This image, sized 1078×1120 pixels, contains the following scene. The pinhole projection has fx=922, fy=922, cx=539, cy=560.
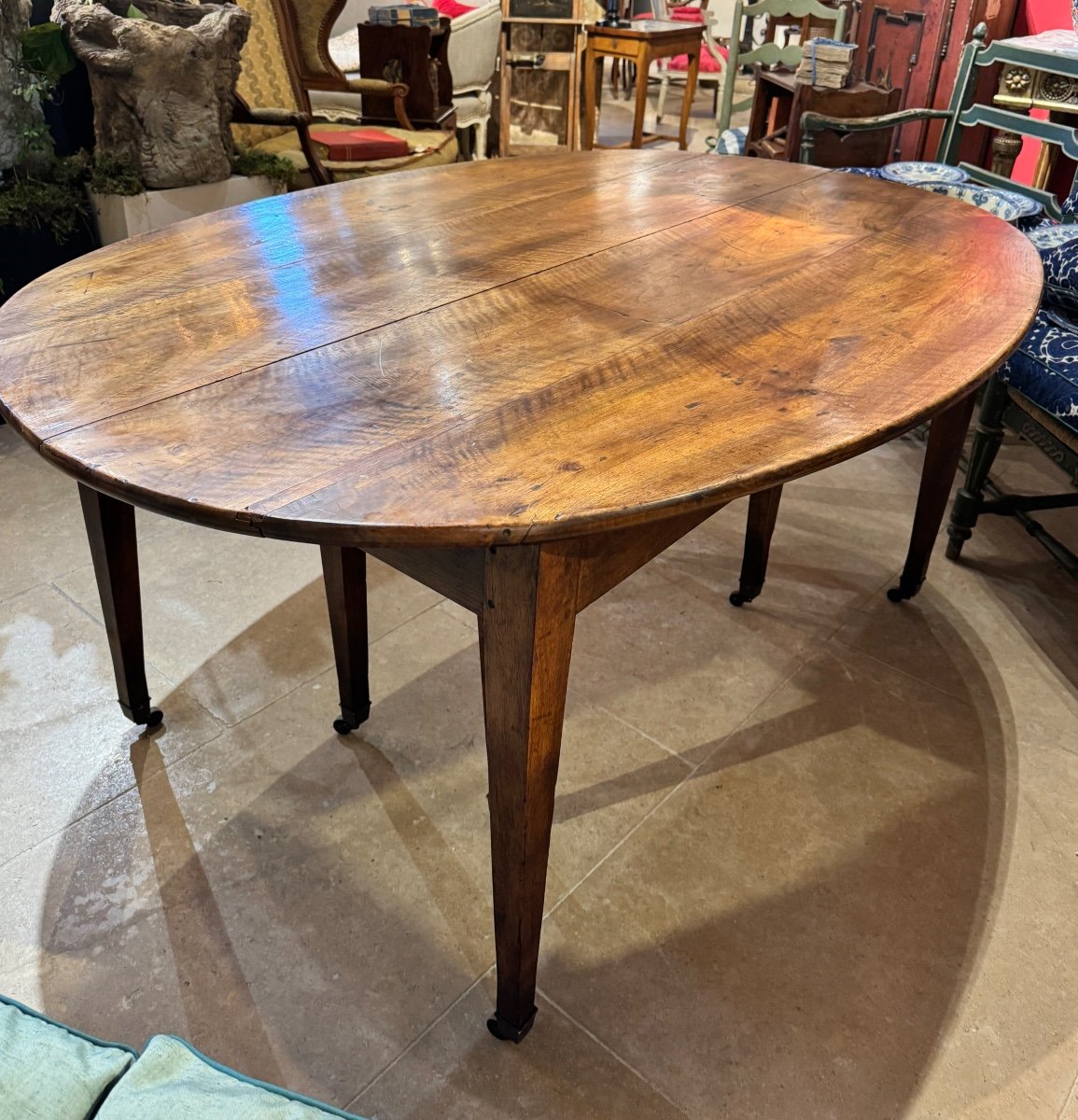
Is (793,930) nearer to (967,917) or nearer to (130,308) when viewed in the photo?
(967,917)

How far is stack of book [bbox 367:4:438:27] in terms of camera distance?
3866mm

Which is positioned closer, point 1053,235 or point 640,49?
point 1053,235

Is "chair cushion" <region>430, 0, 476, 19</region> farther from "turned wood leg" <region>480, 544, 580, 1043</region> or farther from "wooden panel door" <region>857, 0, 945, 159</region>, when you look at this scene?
"turned wood leg" <region>480, 544, 580, 1043</region>

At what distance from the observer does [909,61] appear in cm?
416

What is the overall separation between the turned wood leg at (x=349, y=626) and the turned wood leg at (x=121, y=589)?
286 millimetres

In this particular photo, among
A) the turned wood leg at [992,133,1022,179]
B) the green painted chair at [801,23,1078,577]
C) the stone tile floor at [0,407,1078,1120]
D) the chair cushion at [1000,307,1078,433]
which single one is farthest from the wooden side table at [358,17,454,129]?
the chair cushion at [1000,307,1078,433]

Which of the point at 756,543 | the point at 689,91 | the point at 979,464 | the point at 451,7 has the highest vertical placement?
the point at 451,7

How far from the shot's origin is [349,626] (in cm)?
147

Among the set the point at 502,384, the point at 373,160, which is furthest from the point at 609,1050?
the point at 373,160

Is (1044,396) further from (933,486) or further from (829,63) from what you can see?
(829,63)

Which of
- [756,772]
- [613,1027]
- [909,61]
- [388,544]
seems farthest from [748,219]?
[909,61]

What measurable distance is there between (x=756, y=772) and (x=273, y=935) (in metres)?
0.78

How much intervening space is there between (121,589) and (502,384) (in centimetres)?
75

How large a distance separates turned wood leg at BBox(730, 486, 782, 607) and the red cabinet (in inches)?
107
